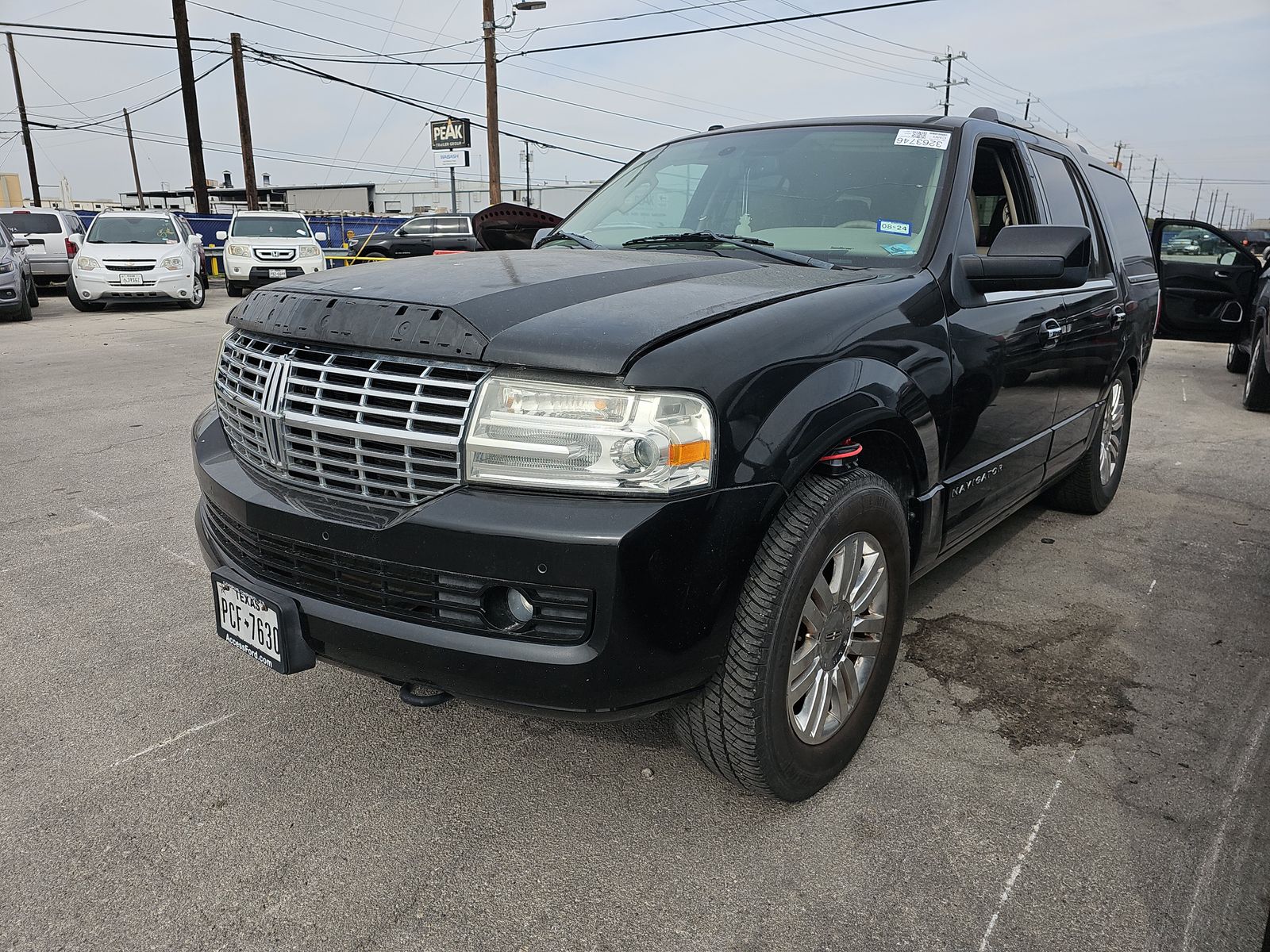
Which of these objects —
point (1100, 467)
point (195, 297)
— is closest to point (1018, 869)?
point (1100, 467)

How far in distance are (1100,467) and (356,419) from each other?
3.92 meters

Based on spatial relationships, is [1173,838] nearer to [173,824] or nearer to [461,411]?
[461,411]

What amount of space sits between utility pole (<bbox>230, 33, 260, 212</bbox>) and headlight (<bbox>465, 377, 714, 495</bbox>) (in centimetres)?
2847

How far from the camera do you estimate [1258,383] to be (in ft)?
25.5

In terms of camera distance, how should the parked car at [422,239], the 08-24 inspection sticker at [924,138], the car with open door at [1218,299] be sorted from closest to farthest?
the 08-24 inspection sticker at [924,138] → the car with open door at [1218,299] → the parked car at [422,239]

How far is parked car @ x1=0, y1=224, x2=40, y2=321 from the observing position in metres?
13.5

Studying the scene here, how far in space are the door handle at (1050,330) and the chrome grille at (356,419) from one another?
7.51ft

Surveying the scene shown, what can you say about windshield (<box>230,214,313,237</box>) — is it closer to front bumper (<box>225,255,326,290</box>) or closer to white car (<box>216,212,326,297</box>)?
white car (<box>216,212,326,297</box>)

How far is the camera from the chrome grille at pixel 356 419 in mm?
1991

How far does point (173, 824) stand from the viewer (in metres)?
2.31

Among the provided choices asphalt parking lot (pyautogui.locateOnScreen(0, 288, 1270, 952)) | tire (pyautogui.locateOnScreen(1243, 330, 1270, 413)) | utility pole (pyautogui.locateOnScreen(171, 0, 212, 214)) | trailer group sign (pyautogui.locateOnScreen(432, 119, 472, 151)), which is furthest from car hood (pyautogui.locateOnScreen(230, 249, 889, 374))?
trailer group sign (pyautogui.locateOnScreen(432, 119, 472, 151))

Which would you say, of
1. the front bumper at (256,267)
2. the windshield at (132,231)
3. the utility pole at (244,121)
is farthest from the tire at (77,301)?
the utility pole at (244,121)

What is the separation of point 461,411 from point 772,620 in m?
0.80

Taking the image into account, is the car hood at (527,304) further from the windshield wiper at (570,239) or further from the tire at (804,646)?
the windshield wiper at (570,239)
